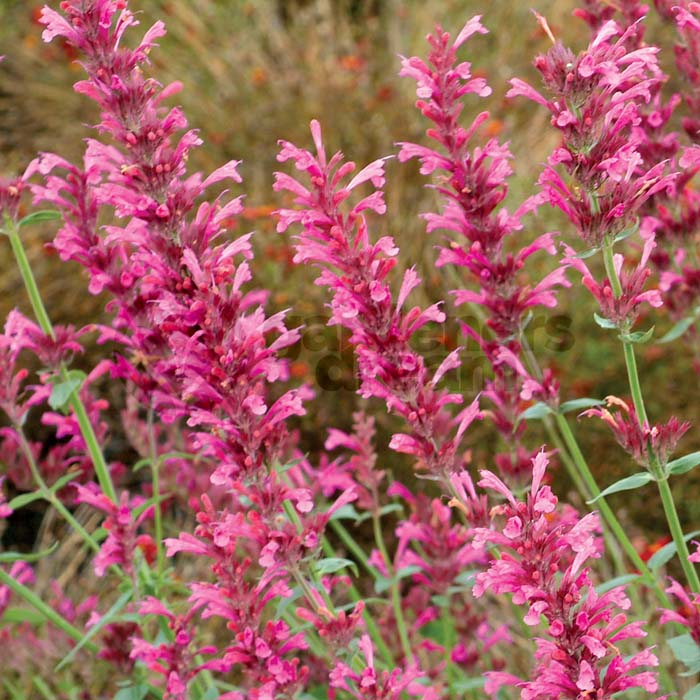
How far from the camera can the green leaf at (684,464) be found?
82.4 inches

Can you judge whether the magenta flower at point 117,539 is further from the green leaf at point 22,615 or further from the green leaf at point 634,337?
the green leaf at point 634,337

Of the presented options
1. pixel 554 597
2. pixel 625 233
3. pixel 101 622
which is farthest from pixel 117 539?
pixel 625 233

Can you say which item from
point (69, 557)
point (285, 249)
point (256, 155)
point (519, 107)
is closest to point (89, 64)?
point (285, 249)

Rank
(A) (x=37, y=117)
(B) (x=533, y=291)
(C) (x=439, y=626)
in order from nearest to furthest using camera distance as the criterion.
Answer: (B) (x=533, y=291) < (C) (x=439, y=626) < (A) (x=37, y=117)

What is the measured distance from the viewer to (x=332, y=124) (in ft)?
23.1

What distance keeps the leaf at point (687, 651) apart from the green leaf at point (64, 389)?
4.95 feet

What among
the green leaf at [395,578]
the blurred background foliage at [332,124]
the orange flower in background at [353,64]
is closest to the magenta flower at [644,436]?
the green leaf at [395,578]

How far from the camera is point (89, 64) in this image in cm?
220

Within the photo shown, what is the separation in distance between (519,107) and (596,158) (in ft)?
20.6

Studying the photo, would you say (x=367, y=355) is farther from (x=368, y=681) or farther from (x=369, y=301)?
(x=368, y=681)

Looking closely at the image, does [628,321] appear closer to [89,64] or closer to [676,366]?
[89,64]

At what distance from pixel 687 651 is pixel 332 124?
17.7ft

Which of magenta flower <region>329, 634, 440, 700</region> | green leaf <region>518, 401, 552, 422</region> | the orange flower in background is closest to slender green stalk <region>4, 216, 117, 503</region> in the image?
magenta flower <region>329, 634, 440, 700</region>

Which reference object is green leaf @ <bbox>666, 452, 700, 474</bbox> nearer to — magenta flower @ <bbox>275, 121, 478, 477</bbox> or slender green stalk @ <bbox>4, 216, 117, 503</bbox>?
magenta flower @ <bbox>275, 121, 478, 477</bbox>
